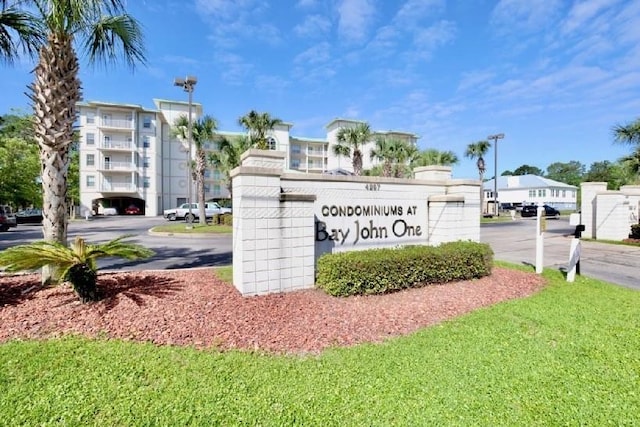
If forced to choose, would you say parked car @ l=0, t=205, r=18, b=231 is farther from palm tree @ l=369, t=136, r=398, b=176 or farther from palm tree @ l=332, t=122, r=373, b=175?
palm tree @ l=369, t=136, r=398, b=176

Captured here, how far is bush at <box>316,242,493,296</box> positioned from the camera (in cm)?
567

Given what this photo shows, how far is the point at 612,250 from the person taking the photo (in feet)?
40.1

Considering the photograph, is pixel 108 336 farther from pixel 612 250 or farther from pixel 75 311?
pixel 612 250

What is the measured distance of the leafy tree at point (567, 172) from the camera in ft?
299

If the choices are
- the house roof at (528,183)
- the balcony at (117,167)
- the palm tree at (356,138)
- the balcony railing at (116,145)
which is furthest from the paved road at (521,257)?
the house roof at (528,183)

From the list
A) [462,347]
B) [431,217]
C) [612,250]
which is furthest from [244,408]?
[612,250]

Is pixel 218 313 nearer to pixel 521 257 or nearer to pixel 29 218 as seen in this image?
pixel 521 257

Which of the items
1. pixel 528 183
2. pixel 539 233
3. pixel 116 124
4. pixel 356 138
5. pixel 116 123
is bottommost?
pixel 539 233

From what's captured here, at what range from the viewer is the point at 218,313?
182 inches

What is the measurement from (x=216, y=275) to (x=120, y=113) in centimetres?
4284

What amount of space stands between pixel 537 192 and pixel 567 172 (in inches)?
2250

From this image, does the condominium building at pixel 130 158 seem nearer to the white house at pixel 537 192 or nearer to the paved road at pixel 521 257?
the paved road at pixel 521 257

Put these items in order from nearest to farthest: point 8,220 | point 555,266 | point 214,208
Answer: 1. point 555,266
2. point 8,220
3. point 214,208

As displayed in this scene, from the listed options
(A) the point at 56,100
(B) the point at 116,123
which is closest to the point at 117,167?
(B) the point at 116,123
